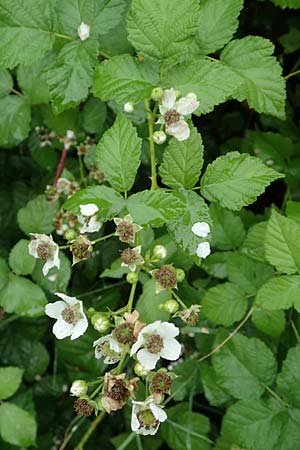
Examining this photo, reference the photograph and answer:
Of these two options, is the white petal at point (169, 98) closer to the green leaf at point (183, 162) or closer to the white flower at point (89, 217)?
the green leaf at point (183, 162)

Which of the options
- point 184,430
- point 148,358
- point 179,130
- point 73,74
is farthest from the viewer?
point 184,430

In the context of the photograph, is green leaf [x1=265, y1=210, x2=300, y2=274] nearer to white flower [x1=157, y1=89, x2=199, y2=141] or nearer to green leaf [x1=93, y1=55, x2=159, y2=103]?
white flower [x1=157, y1=89, x2=199, y2=141]

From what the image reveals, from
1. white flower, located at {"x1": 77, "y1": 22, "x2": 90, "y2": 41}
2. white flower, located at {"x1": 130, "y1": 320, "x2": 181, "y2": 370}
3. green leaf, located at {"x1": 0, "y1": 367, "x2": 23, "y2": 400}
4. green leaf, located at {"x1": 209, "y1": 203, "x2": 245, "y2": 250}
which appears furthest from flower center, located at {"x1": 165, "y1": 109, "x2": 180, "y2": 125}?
green leaf, located at {"x1": 0, "y1": 367, "x2": 23, "y2": 400}

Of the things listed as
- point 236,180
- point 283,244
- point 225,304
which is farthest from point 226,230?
point 236,180

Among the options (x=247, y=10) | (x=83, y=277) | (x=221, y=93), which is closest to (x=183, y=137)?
(x=221, y=93)

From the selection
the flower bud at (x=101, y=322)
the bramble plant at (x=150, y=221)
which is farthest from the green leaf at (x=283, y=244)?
the flower bud at (x=101, y=322)

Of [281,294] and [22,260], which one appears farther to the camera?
[22,260]

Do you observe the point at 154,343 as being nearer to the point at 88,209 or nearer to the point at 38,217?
the point at 88,209
